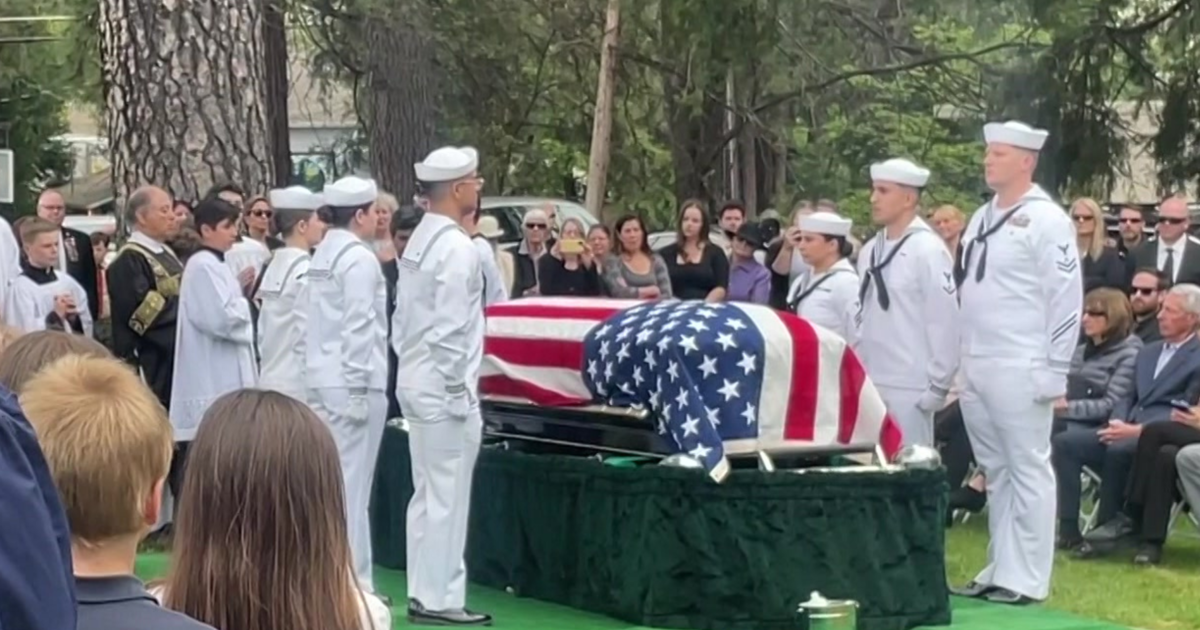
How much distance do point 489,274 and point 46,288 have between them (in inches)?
110

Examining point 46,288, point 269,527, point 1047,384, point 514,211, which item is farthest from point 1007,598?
point 514,211

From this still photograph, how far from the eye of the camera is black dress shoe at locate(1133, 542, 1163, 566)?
370 inches

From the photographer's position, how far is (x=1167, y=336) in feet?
32.6

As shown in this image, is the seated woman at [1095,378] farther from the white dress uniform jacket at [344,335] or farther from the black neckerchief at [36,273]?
the black neckerchief at [36,273]

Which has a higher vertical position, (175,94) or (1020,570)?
(175,94)

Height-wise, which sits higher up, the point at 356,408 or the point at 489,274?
the point at 489,274

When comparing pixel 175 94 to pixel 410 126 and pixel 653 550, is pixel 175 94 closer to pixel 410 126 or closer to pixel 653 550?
pixel 653 550

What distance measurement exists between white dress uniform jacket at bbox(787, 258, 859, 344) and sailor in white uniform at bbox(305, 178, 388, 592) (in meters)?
2.39

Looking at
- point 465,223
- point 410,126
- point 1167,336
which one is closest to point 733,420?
point 465,223

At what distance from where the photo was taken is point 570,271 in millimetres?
12539

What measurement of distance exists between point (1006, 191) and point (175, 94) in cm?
460

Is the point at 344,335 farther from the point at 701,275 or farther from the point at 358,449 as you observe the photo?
the point at 701,275

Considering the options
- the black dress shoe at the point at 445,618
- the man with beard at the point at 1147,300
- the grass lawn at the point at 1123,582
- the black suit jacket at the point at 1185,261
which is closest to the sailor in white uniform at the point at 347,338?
the black dress shoe at the point at 445,618

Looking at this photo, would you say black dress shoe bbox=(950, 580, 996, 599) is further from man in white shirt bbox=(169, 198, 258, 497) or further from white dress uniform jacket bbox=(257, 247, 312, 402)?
man in white shirt bbox=(169, 198, 258, 497)
